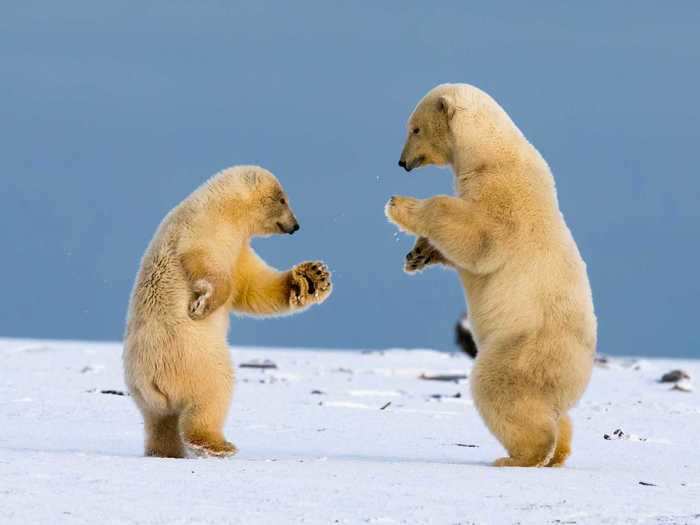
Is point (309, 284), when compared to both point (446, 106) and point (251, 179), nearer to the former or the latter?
point (251, 179)

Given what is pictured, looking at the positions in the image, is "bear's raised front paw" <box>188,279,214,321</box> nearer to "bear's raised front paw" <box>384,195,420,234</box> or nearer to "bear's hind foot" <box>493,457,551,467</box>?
"bear's raised front paw" <box>384,195,420,234</box>

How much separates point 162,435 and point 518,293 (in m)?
2.17

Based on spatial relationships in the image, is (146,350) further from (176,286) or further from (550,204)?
(550,204)

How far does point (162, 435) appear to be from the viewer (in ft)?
24.0

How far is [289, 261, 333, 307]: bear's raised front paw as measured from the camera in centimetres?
790

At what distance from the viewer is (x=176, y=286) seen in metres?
7.14

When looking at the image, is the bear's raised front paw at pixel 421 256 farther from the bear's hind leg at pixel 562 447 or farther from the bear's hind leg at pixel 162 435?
the bear's hind leg at pixel 162 435

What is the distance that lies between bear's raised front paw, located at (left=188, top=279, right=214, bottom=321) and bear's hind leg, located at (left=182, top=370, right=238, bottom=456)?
1.27 ft

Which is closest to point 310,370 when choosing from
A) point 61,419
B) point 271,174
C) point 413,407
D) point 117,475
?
point 413,407

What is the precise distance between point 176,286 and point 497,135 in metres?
Answer: 2.08

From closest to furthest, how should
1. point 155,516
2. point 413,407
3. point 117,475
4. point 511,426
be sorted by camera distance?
point 155,516
point 117,475
point 511,426
point 413,407

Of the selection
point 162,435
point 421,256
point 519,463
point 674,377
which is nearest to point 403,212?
point 421,256

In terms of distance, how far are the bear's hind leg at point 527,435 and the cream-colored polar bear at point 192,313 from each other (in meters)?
1.52

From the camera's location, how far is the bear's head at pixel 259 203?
24.8 feet
